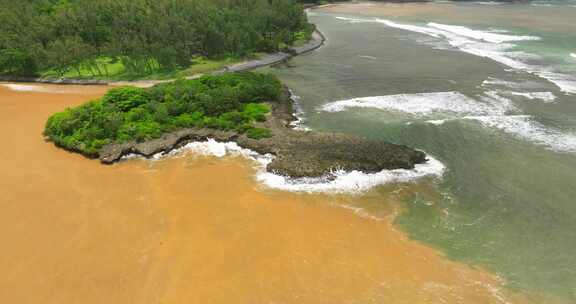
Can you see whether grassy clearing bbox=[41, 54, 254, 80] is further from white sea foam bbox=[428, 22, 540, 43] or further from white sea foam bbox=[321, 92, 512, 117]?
white sea foam bbox=[428, 22, 540, 43]

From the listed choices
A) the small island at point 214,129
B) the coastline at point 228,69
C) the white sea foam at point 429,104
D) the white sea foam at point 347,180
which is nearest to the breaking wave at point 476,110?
the white sea foam at point 429,104

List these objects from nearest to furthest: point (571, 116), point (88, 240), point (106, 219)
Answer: point (88, 240) → point (106, 219) → point (571, 116)

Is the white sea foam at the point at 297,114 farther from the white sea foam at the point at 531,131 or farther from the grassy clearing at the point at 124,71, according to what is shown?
the white sea foam at the point at 531,131

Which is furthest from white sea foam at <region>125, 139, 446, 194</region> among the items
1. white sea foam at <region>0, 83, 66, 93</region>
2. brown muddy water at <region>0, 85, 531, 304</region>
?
white sea foam at <region>0, 83, 66, 93</region>

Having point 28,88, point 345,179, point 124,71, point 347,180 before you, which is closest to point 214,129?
point 345,179

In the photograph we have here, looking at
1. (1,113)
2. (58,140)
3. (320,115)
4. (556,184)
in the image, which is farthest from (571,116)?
(1,113)

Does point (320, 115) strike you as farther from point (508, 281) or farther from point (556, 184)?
point (508, 281)
